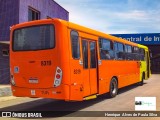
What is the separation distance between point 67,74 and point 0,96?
6.21 m

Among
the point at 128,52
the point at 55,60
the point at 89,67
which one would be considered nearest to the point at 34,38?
the point at 55,60

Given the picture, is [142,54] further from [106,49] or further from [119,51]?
[106,49]

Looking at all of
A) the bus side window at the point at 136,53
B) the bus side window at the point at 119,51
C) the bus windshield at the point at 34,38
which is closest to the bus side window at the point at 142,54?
the bus side window at the point at 136,53

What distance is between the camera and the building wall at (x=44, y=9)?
2316 cm

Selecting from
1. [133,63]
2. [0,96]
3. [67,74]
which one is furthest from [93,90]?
[133,63]

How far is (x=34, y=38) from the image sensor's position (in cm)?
1118

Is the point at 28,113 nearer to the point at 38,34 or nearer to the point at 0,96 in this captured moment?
the point at 38,34

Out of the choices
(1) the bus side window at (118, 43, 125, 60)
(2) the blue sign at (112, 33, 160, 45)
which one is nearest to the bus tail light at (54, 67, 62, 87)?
(1) the bus side window at (118, 43, 125, 60)

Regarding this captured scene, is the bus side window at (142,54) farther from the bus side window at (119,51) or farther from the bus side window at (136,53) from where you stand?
the bus side window at (119,51)

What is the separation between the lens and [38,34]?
1109cm

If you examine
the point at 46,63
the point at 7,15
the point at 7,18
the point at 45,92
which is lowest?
the point at 45,92

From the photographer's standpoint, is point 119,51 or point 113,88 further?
point 119,51

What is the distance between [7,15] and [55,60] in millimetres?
13430

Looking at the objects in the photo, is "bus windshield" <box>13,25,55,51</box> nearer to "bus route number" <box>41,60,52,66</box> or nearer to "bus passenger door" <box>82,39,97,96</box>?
"bus route number" <box>41,60,52,66</box>
